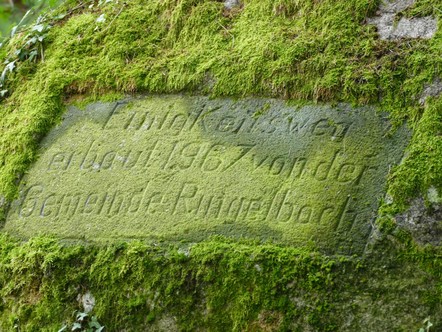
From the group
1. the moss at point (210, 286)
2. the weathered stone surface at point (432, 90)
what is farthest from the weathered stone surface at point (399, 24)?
the moss at point (210, 286)

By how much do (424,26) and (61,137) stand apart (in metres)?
2.39

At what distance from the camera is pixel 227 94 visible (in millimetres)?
4086

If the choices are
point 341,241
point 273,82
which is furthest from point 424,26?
point 341,241

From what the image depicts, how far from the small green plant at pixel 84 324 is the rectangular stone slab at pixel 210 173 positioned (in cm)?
44

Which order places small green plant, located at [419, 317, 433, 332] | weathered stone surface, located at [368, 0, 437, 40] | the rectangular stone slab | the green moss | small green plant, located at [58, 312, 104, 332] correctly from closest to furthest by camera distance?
small green plant, located at [419, 317, 433, 332]
the rectangular stone slab
small green plant, located at [58, 312, 104, 332]
the green moss
weathered stone surface, located at [368, 0, 437, 40]

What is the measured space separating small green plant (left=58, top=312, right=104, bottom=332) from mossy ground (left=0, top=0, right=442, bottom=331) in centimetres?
6

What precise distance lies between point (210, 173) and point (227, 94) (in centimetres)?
57

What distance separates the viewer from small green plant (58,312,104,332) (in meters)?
3.60

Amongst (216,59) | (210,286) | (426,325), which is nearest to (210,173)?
(210,286)

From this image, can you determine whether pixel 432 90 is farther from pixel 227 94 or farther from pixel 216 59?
pixel 216 59

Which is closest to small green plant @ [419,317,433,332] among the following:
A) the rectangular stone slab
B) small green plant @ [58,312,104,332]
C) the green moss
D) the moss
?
the moss

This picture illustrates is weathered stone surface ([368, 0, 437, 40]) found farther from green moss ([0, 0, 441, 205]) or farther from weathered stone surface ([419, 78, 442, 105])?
weathered stone surface ([419, 78, 442, 105])

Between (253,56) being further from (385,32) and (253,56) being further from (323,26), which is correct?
(385,32)

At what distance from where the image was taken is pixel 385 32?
4.03 meters
